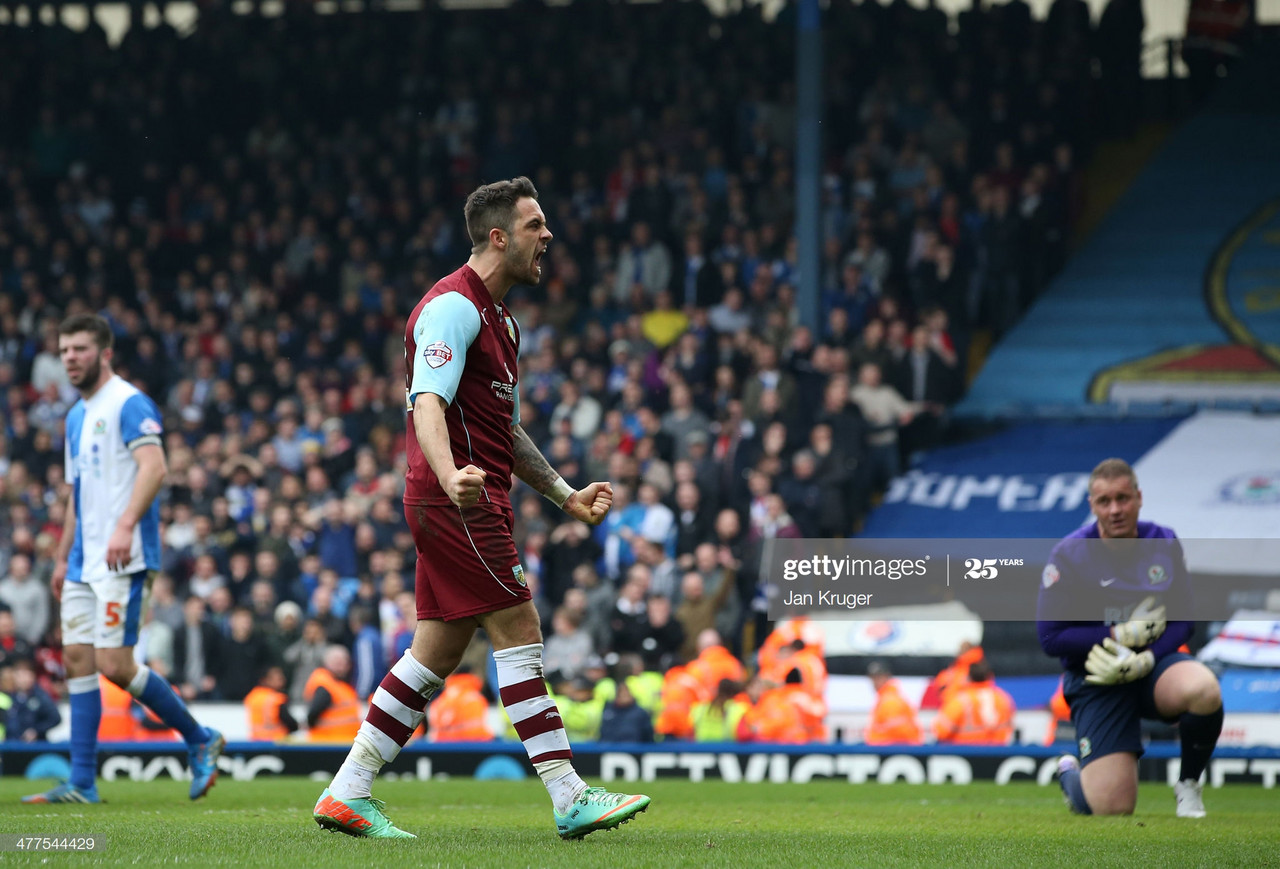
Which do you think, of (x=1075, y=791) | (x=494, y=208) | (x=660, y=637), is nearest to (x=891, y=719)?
(x=660, y=637)

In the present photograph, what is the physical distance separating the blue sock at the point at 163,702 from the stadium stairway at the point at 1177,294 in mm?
11489

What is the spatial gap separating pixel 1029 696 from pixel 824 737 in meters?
1.81

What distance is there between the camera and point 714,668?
43.9 ft

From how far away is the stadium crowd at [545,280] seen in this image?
50.5ft

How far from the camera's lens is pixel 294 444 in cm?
1794

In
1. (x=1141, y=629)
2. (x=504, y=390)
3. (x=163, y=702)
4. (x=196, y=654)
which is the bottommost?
(x=196, y=654)

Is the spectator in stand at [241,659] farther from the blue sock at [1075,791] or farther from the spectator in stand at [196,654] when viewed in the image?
the blue sock at [1075,791]

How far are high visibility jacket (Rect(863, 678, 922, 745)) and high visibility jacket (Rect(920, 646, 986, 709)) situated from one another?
13.0 inches

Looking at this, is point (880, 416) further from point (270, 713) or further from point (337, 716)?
point (270, 713)

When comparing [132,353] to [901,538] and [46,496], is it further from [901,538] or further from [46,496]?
[901,538]

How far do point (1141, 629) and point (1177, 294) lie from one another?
45.5ft

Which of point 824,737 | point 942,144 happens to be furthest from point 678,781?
point 942,144

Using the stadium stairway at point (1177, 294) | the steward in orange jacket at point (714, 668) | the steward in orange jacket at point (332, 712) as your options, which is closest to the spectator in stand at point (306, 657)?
the steward in orange jacket at point (332, 712)

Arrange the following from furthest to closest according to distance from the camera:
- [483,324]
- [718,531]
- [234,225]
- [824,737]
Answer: [234,225], [718,531], [824,737], [483,324]
